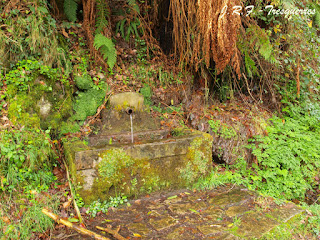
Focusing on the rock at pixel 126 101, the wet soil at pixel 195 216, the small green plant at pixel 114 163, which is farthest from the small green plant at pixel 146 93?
the wet soil at pixel 195 216

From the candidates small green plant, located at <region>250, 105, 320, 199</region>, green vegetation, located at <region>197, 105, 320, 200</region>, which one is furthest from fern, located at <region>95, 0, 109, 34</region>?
small green plant, located at <region>250, 105, 320, 199</region>

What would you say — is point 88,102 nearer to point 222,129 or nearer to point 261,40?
point 222,129

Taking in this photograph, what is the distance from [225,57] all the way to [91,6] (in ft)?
9.61

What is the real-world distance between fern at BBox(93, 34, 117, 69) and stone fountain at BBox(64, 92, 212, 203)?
710 millimetres

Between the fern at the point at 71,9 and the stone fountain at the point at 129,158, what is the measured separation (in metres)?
1.98

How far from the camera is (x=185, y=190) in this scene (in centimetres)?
382

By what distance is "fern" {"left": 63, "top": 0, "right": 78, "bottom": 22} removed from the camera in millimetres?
4812

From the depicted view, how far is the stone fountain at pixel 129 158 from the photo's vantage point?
10.4 ft

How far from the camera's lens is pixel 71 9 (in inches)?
Answer: 191

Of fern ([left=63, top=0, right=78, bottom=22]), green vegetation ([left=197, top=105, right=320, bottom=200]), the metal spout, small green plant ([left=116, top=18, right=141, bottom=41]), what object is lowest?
green vegetation ([left=197, top=105, right=320, bottom=200])

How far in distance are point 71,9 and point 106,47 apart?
1172 millimetres

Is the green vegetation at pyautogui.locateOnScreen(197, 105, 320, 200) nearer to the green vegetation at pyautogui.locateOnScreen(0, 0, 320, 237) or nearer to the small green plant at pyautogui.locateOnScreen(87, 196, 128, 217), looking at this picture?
the green vegetation at pyautogui.locateOnScreen(0, 0, 320, 237)

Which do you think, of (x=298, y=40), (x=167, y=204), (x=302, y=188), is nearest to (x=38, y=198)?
(x=167, y=204)

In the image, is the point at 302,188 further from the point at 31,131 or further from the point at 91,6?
the point at 91,6
